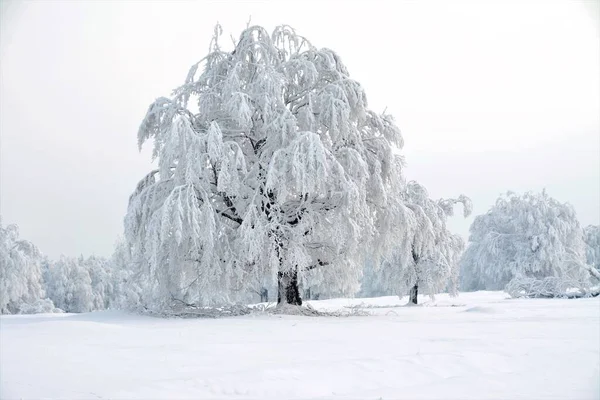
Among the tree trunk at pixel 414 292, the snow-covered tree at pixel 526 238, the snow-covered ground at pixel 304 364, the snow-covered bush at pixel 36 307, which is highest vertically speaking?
the snow-covered tree at pixel 526 238

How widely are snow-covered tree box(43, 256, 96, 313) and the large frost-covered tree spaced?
134 ft

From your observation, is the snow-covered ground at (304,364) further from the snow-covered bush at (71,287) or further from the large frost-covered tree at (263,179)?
the snow-covered bush at (71,287)

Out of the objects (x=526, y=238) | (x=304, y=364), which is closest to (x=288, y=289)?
(x=304, y=364)

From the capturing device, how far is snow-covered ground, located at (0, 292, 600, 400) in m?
3.88

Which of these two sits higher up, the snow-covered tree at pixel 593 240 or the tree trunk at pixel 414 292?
the snow-covered tree at pixel 593 240

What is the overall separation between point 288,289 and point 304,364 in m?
7.77

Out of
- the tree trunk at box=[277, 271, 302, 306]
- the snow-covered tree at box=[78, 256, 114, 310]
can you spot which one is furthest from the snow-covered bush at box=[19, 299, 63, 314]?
the tree trunk at box=[277, 271, 302, 306]

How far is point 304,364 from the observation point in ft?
15.1

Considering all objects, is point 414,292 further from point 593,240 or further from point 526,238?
point 593,240

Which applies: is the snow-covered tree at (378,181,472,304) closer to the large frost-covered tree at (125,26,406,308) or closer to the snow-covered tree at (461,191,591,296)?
the large frost-covered tree at (125,26,406,308)

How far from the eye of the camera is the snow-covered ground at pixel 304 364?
3.88 meters

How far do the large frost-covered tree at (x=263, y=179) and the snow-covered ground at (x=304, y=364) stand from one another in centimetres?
383

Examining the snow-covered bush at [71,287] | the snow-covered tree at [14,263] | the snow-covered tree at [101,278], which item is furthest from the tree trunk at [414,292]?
the snow-covered tree at [101,278]

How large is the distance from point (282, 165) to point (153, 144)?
11.8 feet
